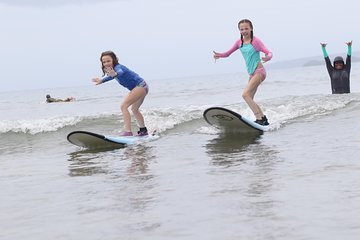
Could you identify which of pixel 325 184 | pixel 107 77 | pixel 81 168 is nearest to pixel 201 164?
pixel 81 168

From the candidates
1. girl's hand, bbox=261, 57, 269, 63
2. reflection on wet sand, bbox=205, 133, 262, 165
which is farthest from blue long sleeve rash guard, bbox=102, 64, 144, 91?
girl's hand, bbox=261, 57, 269, 63

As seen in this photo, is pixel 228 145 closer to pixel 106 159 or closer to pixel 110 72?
pixel 106 159

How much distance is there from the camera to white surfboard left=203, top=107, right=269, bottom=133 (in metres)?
10.5

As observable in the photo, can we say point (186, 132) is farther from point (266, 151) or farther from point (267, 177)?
point (267, 177)

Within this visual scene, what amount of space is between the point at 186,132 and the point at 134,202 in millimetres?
6895

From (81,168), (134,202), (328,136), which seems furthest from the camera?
(328,136)

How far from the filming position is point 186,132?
38.9 ft

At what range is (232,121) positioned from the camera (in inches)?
417

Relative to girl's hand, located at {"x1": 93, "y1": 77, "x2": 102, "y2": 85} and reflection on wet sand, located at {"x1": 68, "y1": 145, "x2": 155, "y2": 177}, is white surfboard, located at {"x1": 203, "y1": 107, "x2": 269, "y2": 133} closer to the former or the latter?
reflection on wet sand, located at {"x1": 68, "y1": 145, "x2": 155, "y2": 177}

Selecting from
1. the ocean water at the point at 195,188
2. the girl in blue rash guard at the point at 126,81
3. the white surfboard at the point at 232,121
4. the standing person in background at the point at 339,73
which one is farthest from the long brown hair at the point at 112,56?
the standing person in background at the point at 339,73

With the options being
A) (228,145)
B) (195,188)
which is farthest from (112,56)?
(195,188)

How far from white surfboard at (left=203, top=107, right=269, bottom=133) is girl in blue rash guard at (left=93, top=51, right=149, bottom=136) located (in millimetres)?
1298

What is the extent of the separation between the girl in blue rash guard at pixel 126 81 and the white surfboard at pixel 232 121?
1.30 m

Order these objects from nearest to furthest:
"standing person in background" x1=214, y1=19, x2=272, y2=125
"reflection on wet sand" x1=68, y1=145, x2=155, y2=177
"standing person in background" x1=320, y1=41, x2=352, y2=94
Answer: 1. "reflection on wet sand" x1=68, y1=145, x2=155, y2=177
2. "standing person in background" x1=214, y1=19, x2=272, y2=125
3. "standing person in background" x1=320, y1=41, x2=352, y2=94
